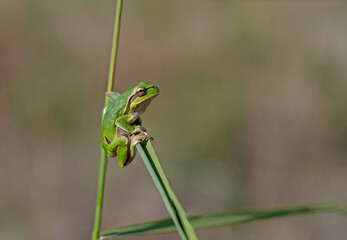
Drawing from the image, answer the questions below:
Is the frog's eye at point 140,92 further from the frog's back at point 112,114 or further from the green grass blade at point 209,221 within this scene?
the green grass blade at point 209,221

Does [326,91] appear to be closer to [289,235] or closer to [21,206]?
[289,235]

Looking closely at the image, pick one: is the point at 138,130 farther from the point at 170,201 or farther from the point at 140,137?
the point at 170,201

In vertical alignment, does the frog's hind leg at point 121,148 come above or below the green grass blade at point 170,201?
below

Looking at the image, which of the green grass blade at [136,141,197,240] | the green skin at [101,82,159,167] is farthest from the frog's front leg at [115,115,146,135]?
the green grass blade at [136,141,197,240]

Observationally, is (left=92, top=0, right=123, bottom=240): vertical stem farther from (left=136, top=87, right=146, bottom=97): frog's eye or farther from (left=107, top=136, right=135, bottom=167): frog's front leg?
(left=136, top=87, right=146, bottom=97): frog's eye

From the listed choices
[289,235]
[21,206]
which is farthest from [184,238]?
[21,206]

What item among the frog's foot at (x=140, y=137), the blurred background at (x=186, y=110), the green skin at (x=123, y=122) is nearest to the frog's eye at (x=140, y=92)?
the green skin at (x=123, y=122)

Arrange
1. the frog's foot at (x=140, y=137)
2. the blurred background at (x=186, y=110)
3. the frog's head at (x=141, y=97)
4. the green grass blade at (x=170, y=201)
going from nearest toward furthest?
the green grass blade at (x=170, y=201), the frog's foot at (x=140, y=137), the frog's head at (x=141, y=97), the blurred background at (x=186, y=110)

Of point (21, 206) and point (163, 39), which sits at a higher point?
point (163, 39)

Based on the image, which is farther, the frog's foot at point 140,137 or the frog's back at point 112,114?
the frog's back at point 112,114
